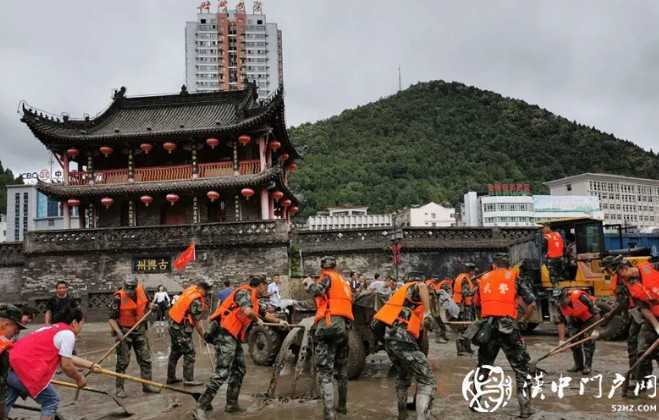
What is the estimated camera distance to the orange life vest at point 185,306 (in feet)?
24.1

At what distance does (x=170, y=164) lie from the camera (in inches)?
989

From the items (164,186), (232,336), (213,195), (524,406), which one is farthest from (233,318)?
(164,186)

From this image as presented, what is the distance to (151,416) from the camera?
20.2 feet

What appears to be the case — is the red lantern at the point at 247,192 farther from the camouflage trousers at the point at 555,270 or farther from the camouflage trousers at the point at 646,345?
the camouflage trousers at the point at 646,345

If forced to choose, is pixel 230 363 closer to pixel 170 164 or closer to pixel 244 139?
pixel 244 139

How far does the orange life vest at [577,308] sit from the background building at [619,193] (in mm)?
66715

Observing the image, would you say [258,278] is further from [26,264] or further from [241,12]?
[241,12]

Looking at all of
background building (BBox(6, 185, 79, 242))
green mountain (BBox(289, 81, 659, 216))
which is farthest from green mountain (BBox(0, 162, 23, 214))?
green mountain (BBox(289, 81, 659, 216))

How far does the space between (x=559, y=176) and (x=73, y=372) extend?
91.0 m

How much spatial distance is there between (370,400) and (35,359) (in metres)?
4.06

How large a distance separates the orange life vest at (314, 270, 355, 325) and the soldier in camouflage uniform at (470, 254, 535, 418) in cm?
167

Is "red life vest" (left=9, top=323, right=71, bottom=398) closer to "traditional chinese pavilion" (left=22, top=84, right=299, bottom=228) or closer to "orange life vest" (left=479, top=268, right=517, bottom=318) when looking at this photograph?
"orange life vest" (left=479, top=268, right=517, bottom=318)

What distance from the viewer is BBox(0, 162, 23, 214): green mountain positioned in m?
61.6

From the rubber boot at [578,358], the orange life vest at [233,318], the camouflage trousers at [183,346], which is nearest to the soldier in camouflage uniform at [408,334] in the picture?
the orange life vest at [233,318]
